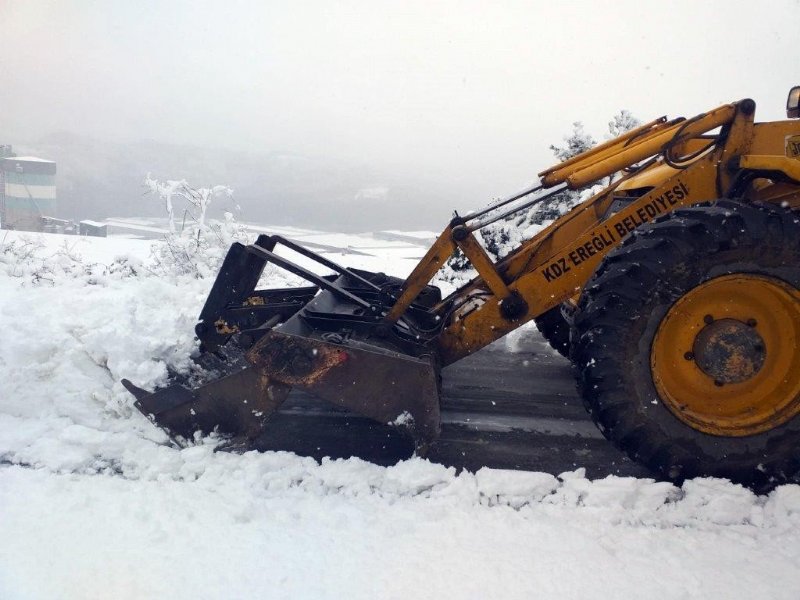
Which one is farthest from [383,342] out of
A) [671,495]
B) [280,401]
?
[671,495]

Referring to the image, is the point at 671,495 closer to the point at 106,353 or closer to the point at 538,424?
the point at 538,424

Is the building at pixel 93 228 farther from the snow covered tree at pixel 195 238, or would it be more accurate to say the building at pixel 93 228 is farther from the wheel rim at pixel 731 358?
the wheel rim at pixel 731 358

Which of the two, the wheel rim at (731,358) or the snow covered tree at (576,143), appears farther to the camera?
the snow covered tree at (576,143)

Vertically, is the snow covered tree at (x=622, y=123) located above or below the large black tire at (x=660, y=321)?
above

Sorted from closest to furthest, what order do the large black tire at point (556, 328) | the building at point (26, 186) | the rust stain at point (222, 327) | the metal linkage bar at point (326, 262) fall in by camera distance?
the rust stain at point (222, 327) → the metal linkage bar at point (326, 262) → the large black tire at point (556, 328) → the building at point (26, 186)

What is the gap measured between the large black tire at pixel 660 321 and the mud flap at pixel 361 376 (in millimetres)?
918

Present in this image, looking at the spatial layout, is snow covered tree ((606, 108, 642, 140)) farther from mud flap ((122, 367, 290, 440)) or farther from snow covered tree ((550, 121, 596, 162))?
mud flap ((122, 367, 290, 440))

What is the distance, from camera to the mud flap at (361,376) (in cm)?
305

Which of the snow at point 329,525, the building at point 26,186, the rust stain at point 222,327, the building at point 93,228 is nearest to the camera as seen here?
the snow at point 329,525

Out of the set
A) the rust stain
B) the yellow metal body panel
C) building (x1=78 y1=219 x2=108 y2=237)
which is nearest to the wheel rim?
the yellow metal body panel

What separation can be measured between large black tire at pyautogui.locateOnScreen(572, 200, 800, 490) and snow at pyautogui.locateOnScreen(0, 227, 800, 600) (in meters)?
0.15

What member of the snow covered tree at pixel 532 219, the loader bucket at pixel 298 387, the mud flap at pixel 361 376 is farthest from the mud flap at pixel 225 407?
the snow covered tree at pixel 532 219

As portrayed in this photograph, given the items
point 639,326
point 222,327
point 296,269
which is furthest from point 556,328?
point 222,327

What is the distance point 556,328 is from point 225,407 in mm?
3133
